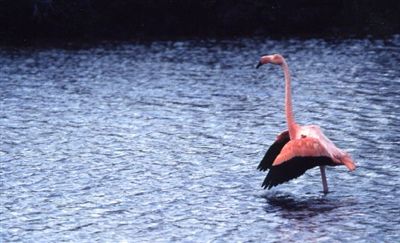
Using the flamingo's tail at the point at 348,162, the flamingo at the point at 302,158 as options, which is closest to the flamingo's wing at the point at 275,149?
the flamingo at the point at 302,158

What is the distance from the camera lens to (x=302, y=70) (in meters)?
28.7

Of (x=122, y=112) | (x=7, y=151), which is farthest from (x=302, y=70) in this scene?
(x=7, y=151)

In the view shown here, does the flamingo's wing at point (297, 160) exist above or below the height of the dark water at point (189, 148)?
above

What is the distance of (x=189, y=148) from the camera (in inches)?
671

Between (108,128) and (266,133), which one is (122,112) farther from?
(266,133)

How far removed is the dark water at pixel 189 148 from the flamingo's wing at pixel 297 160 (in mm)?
407

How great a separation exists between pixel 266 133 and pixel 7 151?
18.1 ft

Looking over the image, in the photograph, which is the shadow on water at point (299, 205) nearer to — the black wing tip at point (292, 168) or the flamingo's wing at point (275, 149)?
the black wing tip at point (292, 168)

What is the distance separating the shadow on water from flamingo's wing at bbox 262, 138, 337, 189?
32 cm

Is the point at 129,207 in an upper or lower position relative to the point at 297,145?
lower

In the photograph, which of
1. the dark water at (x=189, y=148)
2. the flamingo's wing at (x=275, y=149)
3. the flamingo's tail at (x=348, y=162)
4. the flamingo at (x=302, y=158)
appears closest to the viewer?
the dark water at (x=189, y=148)

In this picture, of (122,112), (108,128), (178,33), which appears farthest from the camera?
(178,33)

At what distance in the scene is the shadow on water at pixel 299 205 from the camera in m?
11.9

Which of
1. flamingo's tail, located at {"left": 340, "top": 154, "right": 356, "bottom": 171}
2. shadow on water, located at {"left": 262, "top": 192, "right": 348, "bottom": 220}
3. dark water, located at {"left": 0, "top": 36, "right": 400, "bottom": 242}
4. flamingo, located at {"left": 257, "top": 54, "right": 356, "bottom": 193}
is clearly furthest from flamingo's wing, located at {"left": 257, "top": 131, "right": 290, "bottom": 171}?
flamingo's tail, located at {"left": 340, "top": 154, "right": 356, "bottom": 171}
